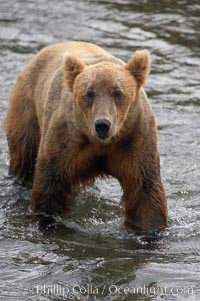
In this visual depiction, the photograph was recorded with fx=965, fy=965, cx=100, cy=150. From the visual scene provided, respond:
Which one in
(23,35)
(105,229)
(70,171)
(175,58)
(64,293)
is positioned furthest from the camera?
(23,35)

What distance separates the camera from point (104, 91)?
27.2ft

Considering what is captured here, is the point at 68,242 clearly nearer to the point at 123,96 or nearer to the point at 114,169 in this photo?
the point at 114,169

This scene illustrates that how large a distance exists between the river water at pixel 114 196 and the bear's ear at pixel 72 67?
163 cm

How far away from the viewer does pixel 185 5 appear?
58.2ft

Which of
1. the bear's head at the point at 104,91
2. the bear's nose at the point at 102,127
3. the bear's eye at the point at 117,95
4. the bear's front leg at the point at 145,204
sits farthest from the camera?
the bear's front leg at the point at 145,204

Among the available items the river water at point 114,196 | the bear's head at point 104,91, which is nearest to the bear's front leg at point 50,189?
the river water at point 114,196

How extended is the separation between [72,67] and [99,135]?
0.89 m

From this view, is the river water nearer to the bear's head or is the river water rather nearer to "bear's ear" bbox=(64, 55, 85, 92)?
the bear's head

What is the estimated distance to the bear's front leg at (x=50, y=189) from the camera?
9.19m

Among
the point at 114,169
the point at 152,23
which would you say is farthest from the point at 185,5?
the point at 114,169

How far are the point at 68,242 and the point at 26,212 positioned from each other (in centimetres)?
104

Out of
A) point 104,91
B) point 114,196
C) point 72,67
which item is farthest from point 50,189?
point 114,196

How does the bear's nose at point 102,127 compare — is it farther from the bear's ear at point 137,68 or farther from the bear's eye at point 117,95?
the bear's ear at point 137,68

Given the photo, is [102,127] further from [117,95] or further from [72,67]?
[72,67]
